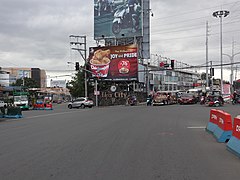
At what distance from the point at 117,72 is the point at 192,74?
8395 cm

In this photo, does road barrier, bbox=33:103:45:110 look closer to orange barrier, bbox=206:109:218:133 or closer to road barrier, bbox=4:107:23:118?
road barrier, bbox=4:107:23:118

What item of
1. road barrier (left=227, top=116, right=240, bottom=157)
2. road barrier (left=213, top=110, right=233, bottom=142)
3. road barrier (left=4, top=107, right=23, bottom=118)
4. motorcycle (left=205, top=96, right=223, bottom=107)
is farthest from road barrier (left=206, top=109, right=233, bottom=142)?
motorcycle (left=205, top=96, right=223, bottom=107)

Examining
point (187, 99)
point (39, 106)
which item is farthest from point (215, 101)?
point (39, 106)

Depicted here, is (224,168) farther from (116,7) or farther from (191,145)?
(116,7)

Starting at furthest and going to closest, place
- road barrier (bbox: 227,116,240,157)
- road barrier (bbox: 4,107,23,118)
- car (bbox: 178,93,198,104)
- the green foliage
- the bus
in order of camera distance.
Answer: the green foliage → car (bbox: 178,93,198,104) → the bus → road barrier (bbox: 4,107,23,118) → road barrier (bbox: 227,116,240,157)

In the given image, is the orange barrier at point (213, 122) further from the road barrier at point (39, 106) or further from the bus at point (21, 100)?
the road barrier at point (39, 106)

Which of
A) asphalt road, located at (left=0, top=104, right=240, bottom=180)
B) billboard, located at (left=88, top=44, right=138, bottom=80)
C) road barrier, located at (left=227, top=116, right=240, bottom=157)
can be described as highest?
billboard, located at (left=88, top=44, right=138, bottom=80)

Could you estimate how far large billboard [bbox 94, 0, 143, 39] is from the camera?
5538cm

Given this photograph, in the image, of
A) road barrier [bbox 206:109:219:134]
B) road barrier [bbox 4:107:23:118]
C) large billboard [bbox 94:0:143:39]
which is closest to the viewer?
road barrier [bbox 206:109:219:134]

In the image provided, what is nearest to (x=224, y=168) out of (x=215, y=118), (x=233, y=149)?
(x=233, y=149)

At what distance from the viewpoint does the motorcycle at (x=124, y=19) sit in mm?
55250

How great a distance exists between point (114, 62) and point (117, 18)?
33.7 feet

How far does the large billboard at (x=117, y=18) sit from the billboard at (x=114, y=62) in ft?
19.3

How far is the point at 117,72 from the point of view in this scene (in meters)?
51.5
